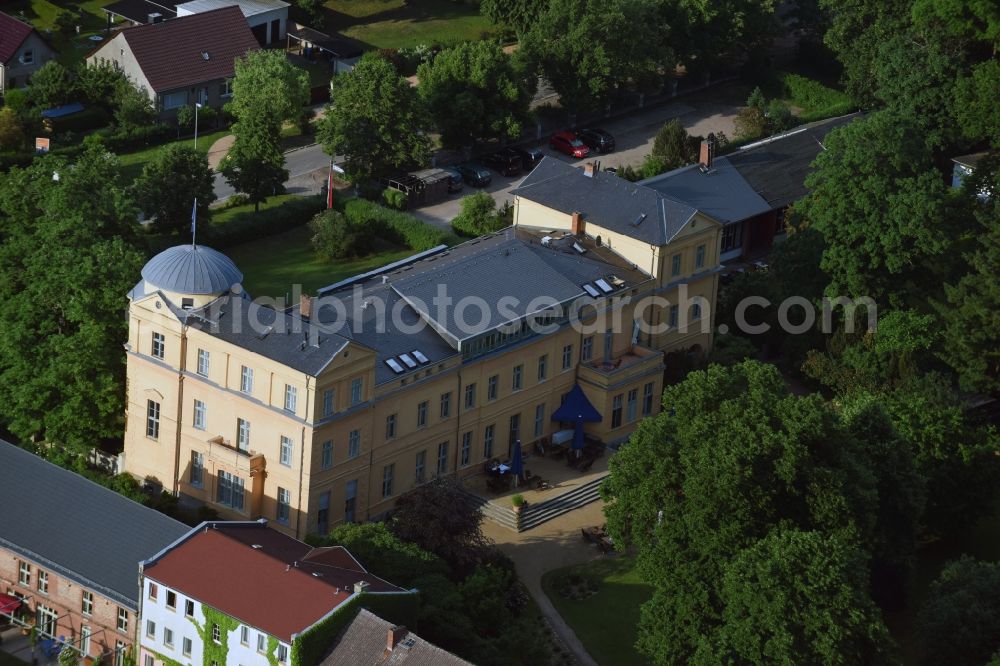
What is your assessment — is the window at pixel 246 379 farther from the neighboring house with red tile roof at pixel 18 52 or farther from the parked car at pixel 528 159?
the neighboring house with red tile roof at pixel 18 52

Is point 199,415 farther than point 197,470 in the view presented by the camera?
No

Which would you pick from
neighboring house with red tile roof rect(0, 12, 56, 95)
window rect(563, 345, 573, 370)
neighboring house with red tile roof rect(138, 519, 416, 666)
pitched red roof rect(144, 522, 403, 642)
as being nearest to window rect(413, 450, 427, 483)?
window rect(563, 345, 573, 370)

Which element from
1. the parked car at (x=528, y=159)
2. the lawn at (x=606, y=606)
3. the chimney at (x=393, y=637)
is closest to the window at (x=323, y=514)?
the lawn at (x=606, y=606)

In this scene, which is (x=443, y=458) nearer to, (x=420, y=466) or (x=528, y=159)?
(x=420, y=466)

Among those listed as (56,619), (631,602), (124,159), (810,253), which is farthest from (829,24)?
(56,619)

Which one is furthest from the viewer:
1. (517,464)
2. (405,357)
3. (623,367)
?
(623,367)

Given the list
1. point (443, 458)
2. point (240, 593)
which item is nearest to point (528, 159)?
point (443, 458)

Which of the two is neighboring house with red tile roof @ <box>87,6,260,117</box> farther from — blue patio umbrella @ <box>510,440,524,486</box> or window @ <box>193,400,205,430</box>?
blue patio umbrella @ <box>510,440,524,486</box>
